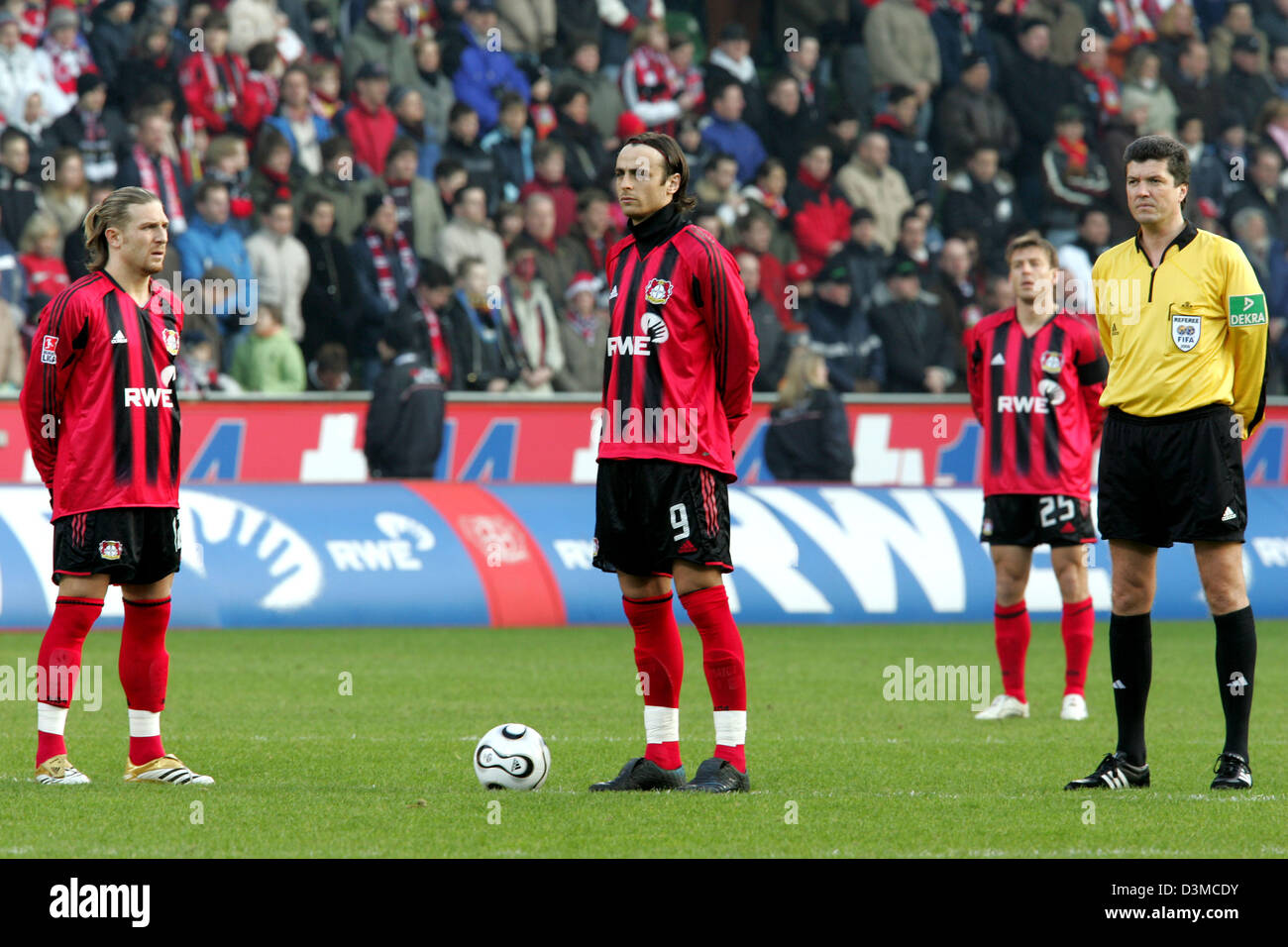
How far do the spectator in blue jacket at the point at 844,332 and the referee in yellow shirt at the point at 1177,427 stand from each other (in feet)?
39.2

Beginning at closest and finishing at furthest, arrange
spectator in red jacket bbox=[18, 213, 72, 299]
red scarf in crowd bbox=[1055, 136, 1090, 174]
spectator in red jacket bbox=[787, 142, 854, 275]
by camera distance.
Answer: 1. spectator in red jacket bbox=[18, 213, 72, 299]
2. spectator in red jacket bbox=[787, 142, 854, 275]
3. red scarf in crowd bbox=[1055, 136, 1090, 174]

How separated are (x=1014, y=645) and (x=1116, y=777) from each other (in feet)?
10.1

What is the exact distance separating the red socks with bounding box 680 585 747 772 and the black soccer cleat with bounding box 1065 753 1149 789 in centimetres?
132

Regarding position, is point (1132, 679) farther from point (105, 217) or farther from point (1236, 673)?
point (105, 217)

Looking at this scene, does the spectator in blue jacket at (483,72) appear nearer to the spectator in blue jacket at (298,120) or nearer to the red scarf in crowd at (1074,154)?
the spectator in blue jacket at (298,120)

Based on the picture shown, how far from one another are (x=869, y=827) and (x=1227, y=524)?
1.96 m

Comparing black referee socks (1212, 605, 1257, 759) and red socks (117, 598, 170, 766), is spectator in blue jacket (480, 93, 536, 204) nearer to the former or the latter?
red socks (117, 598, 170, 766)

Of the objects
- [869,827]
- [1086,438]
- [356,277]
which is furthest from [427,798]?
[356,277]

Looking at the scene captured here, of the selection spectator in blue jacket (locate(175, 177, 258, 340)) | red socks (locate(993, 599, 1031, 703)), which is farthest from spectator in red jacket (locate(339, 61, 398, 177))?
red socks (locate(993, 599, 1031, 703))

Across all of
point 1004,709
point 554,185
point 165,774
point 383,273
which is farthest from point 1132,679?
point 554,185

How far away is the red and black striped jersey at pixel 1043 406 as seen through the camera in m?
10.0

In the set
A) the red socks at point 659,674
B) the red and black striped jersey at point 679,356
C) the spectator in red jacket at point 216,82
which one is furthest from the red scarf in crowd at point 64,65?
the red socks at point 659,674

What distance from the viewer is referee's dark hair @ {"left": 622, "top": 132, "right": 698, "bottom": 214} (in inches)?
264

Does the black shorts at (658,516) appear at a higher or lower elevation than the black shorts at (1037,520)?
higher
